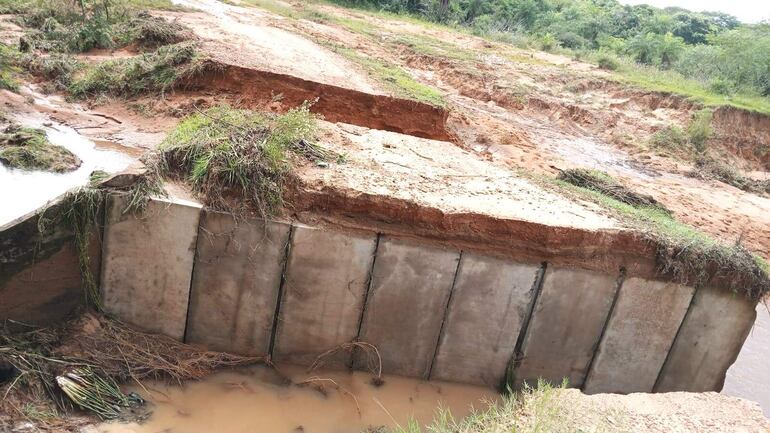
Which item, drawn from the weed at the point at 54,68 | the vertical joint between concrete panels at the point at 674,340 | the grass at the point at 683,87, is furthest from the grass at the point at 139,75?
the grass at the point at 683,87

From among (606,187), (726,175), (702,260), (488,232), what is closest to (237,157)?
(488,232)

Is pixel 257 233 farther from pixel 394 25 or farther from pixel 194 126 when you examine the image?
pixel 394 25

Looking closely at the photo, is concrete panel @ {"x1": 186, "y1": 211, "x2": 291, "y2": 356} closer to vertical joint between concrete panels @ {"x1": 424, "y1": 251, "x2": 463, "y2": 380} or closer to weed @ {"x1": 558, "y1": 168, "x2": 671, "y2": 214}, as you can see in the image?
vertical joint between concrete panels @ {"x1": 424, "y1": 251, "x2": 463, "y2": 380}

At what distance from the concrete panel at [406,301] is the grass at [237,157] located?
963 millimetres

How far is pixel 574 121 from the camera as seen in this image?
13.9 m

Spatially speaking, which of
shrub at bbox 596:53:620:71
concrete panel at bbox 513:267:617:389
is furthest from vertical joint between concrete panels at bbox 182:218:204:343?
shrub at bbox 596:53:620:71

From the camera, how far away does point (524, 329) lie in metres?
4.91

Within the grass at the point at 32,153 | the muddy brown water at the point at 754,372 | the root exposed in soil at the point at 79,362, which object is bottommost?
the muddy brown water at the point at 754,372

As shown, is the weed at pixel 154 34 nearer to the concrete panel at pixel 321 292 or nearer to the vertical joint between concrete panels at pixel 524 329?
the concrete panel at pixel 321 292

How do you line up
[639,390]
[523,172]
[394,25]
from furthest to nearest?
[394,25] < [523,172] < [639,390]

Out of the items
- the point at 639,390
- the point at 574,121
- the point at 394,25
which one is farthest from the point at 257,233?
the point at 394,25

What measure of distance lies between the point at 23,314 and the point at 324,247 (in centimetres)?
204

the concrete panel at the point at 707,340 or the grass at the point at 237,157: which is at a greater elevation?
the grass at the point at 237,157

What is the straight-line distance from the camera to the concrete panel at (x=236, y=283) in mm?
4395
